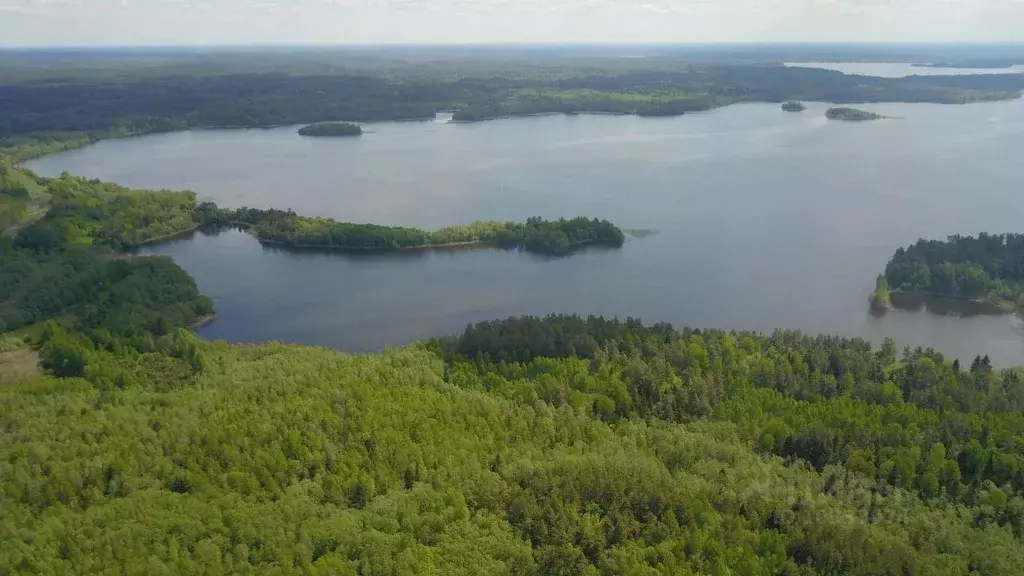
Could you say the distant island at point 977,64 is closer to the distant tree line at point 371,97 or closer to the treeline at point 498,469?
the distant tree line at point 371,97

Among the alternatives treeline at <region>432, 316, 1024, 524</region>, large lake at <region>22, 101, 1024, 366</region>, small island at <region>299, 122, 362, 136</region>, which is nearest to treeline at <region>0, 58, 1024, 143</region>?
large lake at <region>22, 101, 1024, 366</region>

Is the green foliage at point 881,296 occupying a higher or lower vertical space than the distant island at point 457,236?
lower

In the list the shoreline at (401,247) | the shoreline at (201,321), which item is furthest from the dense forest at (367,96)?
the shoreline at (201,321)

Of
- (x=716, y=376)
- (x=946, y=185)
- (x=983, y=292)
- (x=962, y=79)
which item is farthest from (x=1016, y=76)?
(x=716, y=376)

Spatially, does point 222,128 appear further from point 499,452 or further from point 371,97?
point 499,452

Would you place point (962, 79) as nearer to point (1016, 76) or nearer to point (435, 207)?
point (1016, 76)

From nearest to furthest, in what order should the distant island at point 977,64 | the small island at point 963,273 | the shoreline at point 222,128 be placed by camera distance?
the small island at point 963,273
the shoreline at point 222,128
the distant island at point 977,64

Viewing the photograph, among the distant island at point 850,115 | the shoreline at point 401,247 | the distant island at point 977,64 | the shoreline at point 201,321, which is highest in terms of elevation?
the distant island at point 977,64
